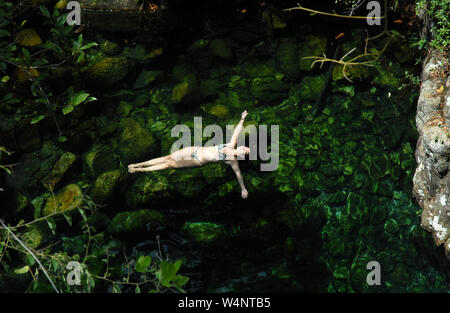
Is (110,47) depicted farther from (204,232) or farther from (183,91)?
(204,232)

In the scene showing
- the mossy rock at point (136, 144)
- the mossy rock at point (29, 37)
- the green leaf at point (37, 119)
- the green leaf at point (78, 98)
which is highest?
the mossy rock at point (29, 37)

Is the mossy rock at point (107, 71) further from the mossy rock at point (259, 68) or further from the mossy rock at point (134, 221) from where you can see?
the mossy rock at point (134, 221)

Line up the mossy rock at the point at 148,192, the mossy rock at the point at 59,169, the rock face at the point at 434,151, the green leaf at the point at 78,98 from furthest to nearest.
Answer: the mossy rock at the point at 59,169 → the green leaf at the point at 78,98 → the mossy rock at the point at 148,192 → the rock face at the point at 434,151

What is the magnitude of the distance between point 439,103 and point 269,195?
3.10m

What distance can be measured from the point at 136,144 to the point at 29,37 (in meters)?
2.96

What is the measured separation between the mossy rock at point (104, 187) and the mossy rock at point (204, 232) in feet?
4.90

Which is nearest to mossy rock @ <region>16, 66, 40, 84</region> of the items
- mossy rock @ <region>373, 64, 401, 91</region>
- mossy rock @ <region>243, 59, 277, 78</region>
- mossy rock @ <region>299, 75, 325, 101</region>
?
mossy rock @ <region>243, 59, 277, 78</region>

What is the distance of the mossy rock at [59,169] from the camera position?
21.9ft

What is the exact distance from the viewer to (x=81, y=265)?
4781 mm

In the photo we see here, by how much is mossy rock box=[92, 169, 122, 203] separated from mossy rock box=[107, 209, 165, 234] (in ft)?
1.48

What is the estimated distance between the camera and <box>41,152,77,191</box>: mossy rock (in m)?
6.68

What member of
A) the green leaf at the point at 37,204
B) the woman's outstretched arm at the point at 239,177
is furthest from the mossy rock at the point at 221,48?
the green leaf at the point at 37,204
